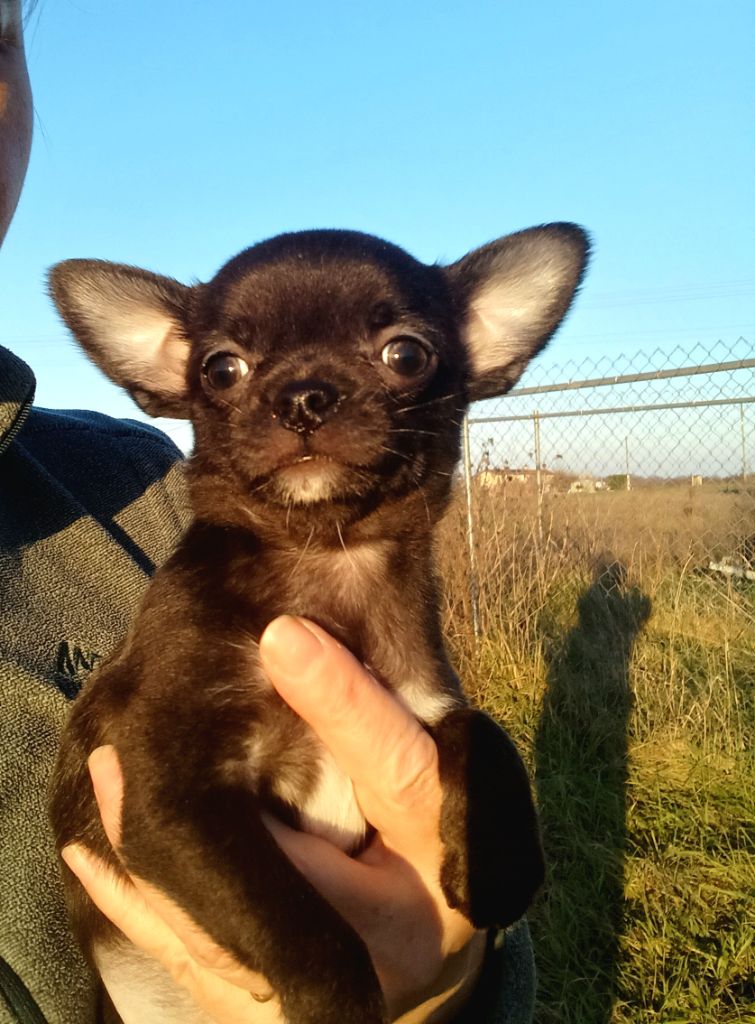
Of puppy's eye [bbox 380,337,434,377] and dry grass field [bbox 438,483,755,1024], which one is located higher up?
puppy's eye [bbox 380,337,434,377]

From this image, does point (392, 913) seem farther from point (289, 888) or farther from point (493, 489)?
point (493, 489)

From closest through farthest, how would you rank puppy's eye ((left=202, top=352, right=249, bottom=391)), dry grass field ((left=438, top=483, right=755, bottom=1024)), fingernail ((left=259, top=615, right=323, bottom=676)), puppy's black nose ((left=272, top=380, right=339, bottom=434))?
fingernail ((left=259, top=615, right=323, bottom=676)) < puppy's black nose ((left=272, top=380, right=339, bottom=434)) < puppy's eye ((left=202, top=352, right=249, bottom=391)) < dry grass field ((left=438, top=483, right=755, bottom=1024))

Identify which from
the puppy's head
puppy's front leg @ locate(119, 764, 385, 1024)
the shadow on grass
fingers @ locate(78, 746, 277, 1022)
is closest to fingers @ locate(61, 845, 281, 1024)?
fingers @ locate(78, 746, 277, 1022)

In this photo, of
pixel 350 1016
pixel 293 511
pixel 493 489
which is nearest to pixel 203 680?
pixel 293 511

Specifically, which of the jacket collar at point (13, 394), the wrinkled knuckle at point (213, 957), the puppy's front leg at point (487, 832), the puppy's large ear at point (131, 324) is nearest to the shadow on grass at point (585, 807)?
the puppy's front leg at point (487, 832)

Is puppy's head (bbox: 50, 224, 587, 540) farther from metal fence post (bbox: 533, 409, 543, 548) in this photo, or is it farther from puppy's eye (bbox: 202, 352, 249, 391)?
metal fence post (bbox: 533, 409, 543, 548)

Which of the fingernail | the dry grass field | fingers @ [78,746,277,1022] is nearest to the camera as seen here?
fingers @ [78,746,277,1022]

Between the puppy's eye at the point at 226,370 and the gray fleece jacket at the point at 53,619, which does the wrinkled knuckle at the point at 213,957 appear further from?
A: the puppy's eye at the point at 226,370
